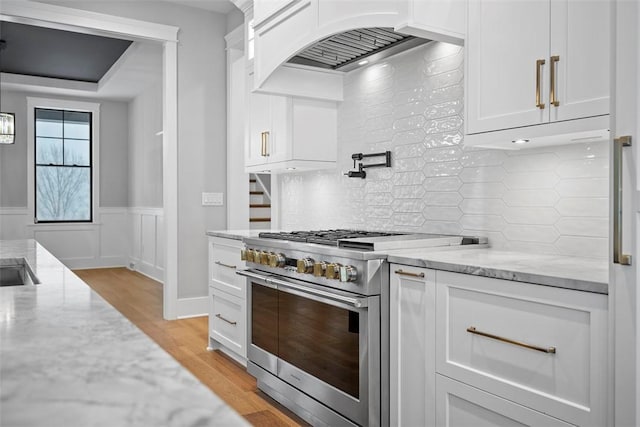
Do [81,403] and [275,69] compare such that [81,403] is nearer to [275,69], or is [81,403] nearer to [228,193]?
[275,69]

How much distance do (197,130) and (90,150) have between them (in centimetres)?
422

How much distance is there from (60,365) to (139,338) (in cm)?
15

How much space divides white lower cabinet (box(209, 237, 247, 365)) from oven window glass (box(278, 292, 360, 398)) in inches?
25.0

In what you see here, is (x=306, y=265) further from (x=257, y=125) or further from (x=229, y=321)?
(x=257, y=125)

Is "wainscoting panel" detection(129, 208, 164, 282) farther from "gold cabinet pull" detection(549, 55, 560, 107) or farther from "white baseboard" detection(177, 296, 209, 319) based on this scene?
"gold cabinet pull" detection(549, 55, 560, 107)

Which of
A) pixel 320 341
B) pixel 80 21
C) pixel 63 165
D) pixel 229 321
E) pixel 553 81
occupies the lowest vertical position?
pixel 229 321

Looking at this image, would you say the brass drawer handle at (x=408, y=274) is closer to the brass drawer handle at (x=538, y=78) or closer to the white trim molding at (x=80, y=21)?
the brass drawer handle at (x=538, y=78)

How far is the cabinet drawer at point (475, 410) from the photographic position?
158cm

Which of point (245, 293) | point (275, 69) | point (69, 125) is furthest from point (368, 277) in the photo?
point (69, 125)

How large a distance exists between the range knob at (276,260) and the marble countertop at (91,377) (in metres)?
1.61

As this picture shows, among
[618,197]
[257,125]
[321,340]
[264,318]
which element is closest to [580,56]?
[618,197]

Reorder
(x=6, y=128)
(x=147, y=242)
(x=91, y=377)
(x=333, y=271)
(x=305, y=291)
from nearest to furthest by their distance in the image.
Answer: (x=91, y=377), (x=333, y=271), (x=305, y=291), (x=6, y=128), (x=147, y=242)

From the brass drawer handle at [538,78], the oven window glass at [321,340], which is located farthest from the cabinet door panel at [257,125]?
the brass drawer handle at [538,78]

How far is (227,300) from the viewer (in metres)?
3.48
